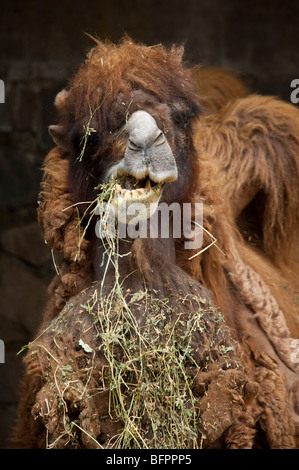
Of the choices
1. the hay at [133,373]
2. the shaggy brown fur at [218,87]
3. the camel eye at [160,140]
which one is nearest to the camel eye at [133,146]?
the camel eye at [160,140]

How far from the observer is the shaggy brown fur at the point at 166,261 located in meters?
3.17

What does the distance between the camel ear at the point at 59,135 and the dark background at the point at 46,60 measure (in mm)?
2470

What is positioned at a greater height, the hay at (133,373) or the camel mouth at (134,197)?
the camel mouth at (134,197)

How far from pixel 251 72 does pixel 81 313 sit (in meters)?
3.59

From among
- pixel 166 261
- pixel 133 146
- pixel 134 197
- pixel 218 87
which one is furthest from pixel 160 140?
pixel 218 87

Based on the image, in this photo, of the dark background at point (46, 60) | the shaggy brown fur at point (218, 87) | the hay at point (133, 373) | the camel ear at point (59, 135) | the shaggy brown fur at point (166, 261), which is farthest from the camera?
the dark background at point (46, 60)

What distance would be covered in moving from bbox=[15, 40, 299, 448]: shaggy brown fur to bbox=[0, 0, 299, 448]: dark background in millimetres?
2428

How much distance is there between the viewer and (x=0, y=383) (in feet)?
21.1

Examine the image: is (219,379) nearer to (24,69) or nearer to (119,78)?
(119,78)

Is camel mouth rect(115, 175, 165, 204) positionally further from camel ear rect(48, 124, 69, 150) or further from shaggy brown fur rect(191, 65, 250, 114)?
shaggy brown fur rect(191, 65, 250, 114)

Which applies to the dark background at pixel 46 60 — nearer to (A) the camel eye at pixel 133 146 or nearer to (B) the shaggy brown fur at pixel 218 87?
(B) the shaggy brown fur at pixel 218 87

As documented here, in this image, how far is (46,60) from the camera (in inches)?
244

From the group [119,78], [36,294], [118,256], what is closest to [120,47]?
[119,78]

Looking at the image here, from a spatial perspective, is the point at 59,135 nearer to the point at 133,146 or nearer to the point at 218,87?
the point at 133,146
